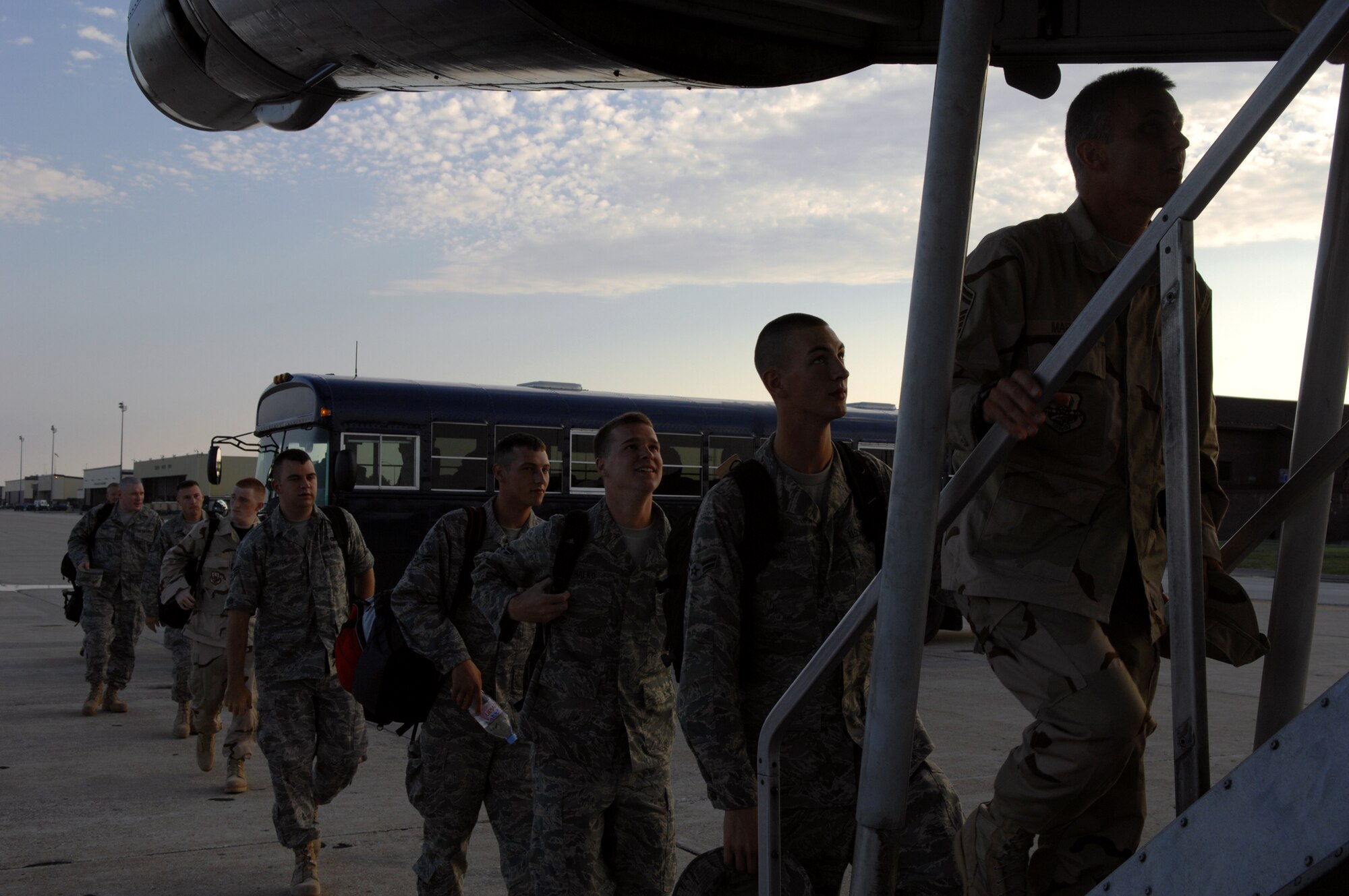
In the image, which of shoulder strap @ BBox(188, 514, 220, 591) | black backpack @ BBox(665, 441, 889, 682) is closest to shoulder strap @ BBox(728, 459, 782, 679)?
black backpack @ BBox(665, 441, 889, 682)

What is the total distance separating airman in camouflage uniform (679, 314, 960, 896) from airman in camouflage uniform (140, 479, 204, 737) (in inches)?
269

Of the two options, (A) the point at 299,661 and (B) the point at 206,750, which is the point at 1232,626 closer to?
(A) the point at 299,661

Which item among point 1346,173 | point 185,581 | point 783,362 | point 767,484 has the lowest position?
point 185,581

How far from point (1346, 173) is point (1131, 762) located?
45.7 inches

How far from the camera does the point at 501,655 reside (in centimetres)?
490

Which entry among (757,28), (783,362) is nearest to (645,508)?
(783,362)

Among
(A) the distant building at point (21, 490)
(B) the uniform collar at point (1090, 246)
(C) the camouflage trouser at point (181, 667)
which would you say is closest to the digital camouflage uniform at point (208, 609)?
(C) the camouflage trouser at point (181, 667)

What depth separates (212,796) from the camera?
6.94 m

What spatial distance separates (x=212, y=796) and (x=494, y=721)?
3322 millimetres

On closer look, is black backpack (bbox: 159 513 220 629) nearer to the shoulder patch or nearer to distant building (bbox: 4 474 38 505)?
the shoulder patch

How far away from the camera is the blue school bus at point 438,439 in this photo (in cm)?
1234

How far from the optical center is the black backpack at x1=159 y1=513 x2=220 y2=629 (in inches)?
320

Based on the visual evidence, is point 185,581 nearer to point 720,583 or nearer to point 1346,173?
point 720,583

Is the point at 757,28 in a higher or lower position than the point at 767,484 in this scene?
higher
